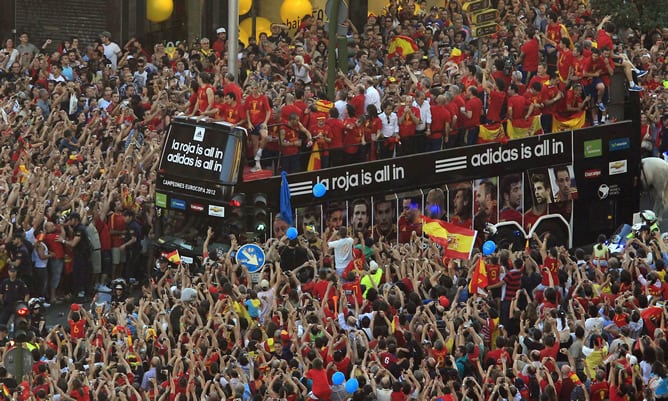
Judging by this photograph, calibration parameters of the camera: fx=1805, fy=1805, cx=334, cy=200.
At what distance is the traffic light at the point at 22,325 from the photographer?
61.5 ft

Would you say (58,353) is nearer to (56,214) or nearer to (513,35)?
(56,214)

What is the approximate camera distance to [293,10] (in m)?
37.0

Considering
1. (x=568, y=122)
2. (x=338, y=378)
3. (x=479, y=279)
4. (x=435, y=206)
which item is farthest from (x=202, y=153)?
(x=338, y=378)

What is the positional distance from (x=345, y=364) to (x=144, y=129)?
34.8 ft

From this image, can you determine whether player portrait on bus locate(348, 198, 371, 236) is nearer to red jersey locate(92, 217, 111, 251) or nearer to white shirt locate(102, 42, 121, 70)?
red jersey locate(92, 217, 111, 251)

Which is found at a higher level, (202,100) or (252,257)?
(202,100)

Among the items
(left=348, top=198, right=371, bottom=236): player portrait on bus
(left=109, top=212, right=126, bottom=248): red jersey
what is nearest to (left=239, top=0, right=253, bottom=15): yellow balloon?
(left=109, top=212, right=126, bottom=248): red jersey

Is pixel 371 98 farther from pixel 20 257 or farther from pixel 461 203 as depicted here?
pixel 20 257

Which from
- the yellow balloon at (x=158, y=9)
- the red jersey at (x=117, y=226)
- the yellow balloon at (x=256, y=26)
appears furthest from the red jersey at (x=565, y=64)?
the yellow balloon at (x=158, y=9)

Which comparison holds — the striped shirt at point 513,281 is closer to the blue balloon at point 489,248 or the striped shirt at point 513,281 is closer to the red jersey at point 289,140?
the blue balloon at point 489,248

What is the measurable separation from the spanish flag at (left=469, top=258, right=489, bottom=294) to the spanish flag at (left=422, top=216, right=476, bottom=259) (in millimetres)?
1587

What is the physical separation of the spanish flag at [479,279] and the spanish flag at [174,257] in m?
3.95

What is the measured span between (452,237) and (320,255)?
1843 millimetres

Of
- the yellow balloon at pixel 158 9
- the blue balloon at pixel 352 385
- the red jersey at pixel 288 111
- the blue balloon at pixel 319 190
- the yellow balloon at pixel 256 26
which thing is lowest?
the blue balloon at pixel 352 385
